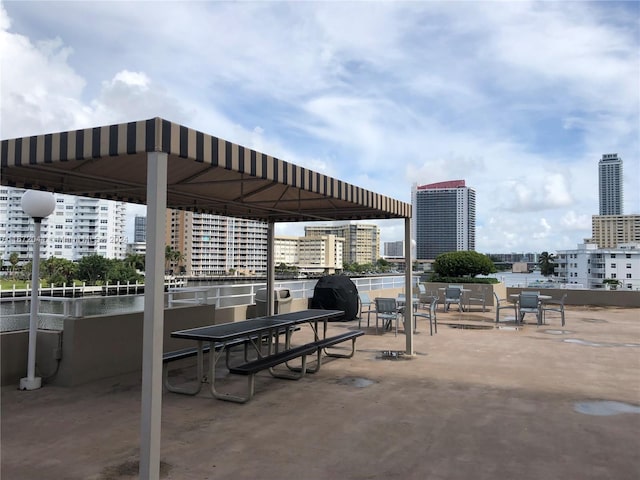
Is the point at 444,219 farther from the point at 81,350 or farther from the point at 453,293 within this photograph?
the point at 81,350

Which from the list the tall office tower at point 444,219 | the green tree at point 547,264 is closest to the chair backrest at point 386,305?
the tall office tower at point 444,219

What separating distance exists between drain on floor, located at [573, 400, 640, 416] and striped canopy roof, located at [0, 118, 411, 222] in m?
3.66

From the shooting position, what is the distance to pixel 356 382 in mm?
6102

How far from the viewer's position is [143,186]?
5.83 metres

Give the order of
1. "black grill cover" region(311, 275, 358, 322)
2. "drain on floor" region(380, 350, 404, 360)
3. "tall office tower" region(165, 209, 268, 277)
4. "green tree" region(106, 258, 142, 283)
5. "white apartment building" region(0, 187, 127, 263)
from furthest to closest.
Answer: "tall office tower" region(165, 209, 268, 277)
"white apartment building" region(0, 187, 127, 263)
"green tree" region(106, 258, 142, 283)
"black grill cover" region(311, 275, 358, 322)
"drain on floor" region(380, 350, 404, 360)

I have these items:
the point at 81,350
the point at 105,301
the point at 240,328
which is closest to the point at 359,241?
the point at 105,301

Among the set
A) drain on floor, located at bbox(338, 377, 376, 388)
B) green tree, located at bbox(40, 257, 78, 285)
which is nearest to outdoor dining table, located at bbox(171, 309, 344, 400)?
drain on floor, located at bbox(338, 377, 376, 388)

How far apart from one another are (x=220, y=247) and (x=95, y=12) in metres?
143

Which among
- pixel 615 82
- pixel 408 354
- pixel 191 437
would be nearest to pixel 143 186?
pixel 191 437

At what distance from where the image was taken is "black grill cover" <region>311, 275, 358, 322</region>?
12.7 m

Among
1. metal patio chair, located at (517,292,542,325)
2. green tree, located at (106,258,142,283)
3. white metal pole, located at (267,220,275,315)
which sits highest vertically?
white metal pole, located at (267,220,275,315)

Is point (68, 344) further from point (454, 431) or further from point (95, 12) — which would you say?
point (95, 12)

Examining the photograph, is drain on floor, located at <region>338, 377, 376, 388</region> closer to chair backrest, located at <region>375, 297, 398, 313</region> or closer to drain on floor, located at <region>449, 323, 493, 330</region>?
chair backrest, located at <region>375, 297, 398, 313</region>

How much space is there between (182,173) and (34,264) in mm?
2430
